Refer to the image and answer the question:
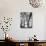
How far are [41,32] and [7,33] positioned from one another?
1.20 m

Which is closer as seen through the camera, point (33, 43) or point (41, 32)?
point (33, 43)

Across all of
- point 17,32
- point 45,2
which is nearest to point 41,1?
point 45,2

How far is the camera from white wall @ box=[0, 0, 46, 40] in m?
4.47

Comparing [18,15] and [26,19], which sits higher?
[18,15]

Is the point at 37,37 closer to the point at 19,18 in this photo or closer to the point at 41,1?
the point at 19,18

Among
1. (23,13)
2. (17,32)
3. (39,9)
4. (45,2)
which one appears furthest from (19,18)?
(45,2)

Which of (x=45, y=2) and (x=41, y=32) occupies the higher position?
(x=45, y=2)

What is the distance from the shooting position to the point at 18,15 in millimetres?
4512

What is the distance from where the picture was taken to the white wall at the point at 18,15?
4473 millimetres

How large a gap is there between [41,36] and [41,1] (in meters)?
1.26

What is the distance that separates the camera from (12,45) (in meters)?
3.60

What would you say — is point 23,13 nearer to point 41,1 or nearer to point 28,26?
point 28,26

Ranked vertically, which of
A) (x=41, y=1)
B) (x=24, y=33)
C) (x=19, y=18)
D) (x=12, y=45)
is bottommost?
(x=12, y=45)

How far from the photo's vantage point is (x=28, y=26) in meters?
4.53
